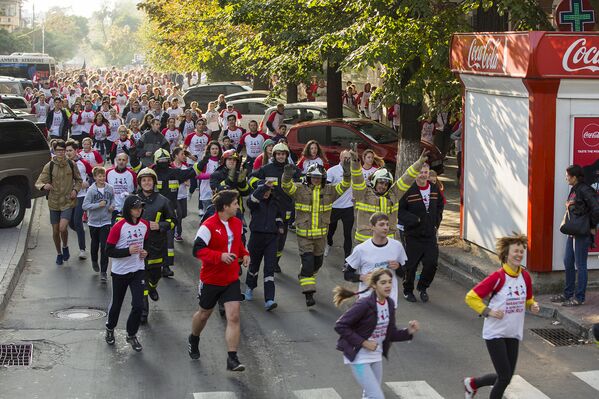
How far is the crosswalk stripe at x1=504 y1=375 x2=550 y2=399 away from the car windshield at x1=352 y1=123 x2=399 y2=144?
1335cm

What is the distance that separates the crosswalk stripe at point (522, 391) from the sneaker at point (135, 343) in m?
3.89

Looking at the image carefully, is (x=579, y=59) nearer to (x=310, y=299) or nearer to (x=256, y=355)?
(x=310, y=299)

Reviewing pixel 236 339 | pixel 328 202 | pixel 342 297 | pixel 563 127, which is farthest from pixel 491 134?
pixel 342 297

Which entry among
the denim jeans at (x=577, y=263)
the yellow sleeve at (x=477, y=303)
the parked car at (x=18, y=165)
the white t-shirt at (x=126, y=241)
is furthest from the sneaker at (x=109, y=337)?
the parked car at (x=18, y=165)

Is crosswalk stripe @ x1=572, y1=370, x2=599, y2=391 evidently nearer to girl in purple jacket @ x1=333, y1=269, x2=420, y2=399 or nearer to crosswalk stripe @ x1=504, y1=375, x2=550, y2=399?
crosswalk stripe @ x1=504, y1=375, x2=550, y2=399

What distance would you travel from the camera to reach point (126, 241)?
11.5m

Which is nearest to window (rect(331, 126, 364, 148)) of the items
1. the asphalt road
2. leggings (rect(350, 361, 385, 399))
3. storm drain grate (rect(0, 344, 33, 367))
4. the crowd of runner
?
the crowd of runner

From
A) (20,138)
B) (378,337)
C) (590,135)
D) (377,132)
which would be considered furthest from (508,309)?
(377,132)

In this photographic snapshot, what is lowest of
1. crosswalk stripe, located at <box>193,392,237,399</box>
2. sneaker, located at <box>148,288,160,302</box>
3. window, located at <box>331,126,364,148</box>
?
crosswalk stripe, located at <box>193,392,237,399</box>

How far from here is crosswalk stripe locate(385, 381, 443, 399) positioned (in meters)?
10.1

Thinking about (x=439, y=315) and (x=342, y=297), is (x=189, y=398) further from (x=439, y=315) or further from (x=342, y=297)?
(x=439, y=315)

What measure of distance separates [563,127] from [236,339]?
5.70 m

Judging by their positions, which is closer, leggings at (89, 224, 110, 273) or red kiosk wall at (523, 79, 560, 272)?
red kiosk wall at (523, 79, 560, 272)

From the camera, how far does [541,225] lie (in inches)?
548
